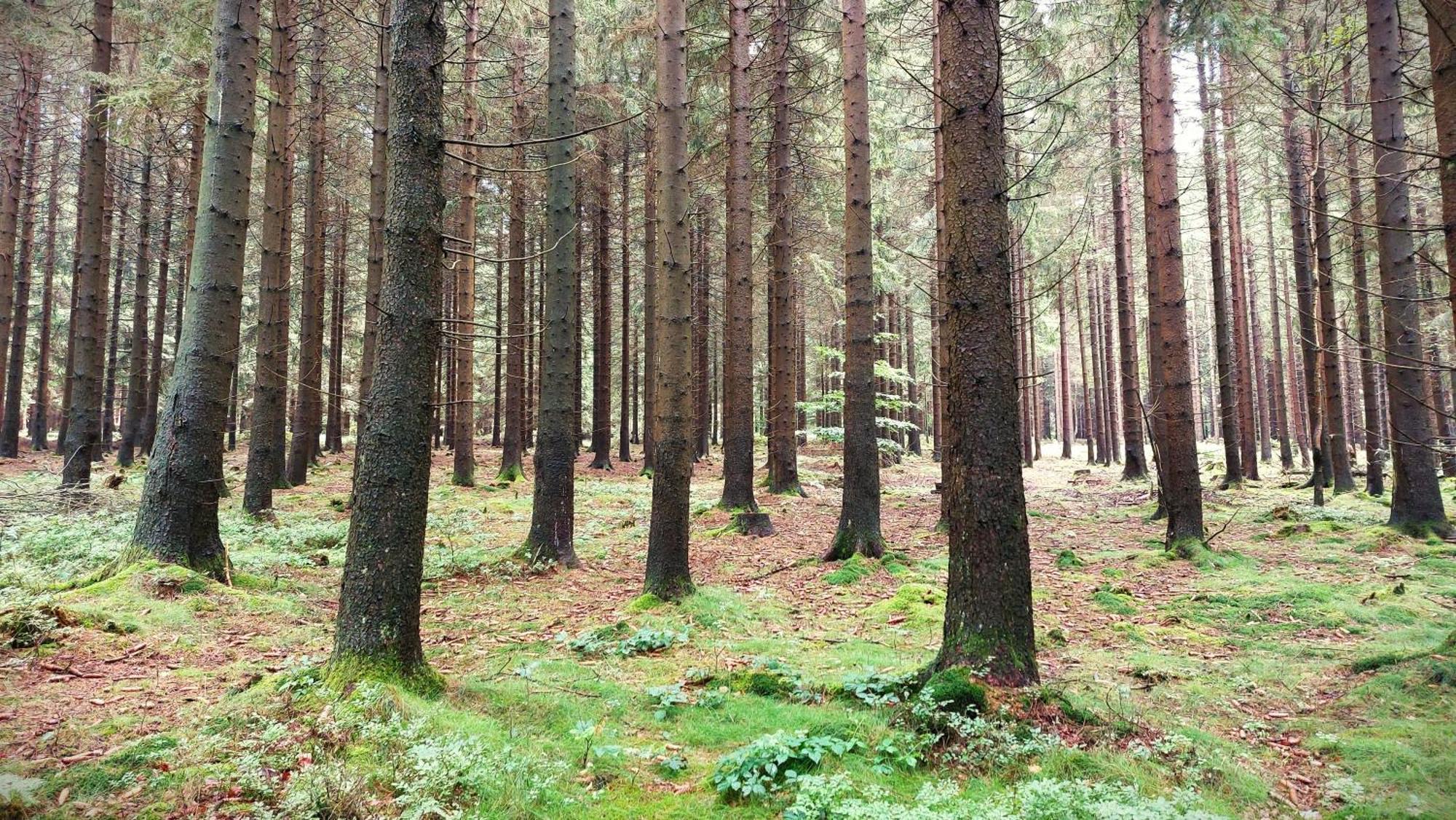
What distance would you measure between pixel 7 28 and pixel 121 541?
11.4 metres

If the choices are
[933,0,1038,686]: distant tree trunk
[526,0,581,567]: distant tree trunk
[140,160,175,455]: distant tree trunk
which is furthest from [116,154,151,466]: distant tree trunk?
[933,0,1038,686]: distant tree trunk

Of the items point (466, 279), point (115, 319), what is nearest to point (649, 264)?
point (466, 279)

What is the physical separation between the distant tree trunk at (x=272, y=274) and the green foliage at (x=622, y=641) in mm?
7741

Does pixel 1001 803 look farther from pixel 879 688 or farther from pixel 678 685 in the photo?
pixel 678 685

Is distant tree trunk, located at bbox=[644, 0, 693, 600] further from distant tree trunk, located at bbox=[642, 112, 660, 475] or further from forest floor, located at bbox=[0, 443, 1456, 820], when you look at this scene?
distant tree trunk, located at bbox=[642, 112, 660, 475]

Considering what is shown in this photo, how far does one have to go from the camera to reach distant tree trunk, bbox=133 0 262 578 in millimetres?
6512

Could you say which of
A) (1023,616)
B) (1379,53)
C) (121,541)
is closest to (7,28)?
(121,541)

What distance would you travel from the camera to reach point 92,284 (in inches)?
506

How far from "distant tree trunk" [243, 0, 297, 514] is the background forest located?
13 cm

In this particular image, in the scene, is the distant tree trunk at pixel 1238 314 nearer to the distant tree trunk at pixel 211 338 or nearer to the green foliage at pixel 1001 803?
the green foliage at pixel 1001 803

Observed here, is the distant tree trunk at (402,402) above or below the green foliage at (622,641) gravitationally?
above

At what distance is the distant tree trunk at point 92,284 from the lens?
11438 millimetres

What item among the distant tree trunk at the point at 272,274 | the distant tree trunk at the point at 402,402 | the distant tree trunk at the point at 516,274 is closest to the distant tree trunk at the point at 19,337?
the distant tree trunk at the point at 272,274

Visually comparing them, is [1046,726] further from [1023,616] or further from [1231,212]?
[1231,212]
